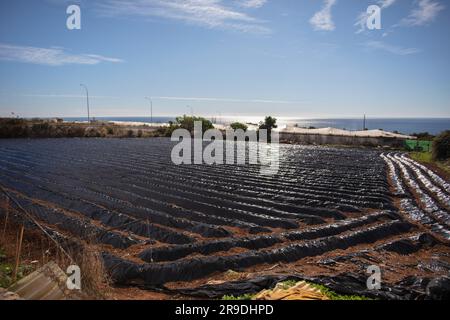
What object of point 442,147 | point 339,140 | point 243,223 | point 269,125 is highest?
point 269,125

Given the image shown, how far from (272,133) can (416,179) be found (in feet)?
102

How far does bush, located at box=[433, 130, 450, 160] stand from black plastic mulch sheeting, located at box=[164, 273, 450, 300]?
2218 cm

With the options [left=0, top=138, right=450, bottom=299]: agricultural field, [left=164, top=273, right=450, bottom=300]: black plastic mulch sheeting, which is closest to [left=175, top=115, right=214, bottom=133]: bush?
[left=0, top=138, right=450, bottom=299]: agricultural field

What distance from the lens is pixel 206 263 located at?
684cm

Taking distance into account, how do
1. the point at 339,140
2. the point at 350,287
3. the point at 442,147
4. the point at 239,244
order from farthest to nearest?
→ 1. the point at 339,140
2. the point at 442,147
3. the point at 239,244
4. the point at 350,287

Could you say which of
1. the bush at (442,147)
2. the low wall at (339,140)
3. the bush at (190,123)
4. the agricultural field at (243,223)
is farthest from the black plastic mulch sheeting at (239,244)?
the bush at (190,123)

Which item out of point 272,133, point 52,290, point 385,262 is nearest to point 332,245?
point 385,262

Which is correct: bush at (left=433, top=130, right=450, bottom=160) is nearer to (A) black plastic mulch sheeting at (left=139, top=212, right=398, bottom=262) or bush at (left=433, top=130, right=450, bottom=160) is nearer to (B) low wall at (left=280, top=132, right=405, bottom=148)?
(B) low wall at (left=280, top=132, right=405, bottom=148)

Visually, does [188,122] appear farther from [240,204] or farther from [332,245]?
[332,245]

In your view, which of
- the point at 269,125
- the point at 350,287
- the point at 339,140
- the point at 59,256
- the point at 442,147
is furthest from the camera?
the point at 269,125

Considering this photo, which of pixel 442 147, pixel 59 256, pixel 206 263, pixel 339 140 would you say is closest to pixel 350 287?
pixel 206 263

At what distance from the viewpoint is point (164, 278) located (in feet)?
21.0

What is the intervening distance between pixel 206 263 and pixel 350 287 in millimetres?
2855

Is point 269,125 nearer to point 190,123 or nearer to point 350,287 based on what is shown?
point 190,123
